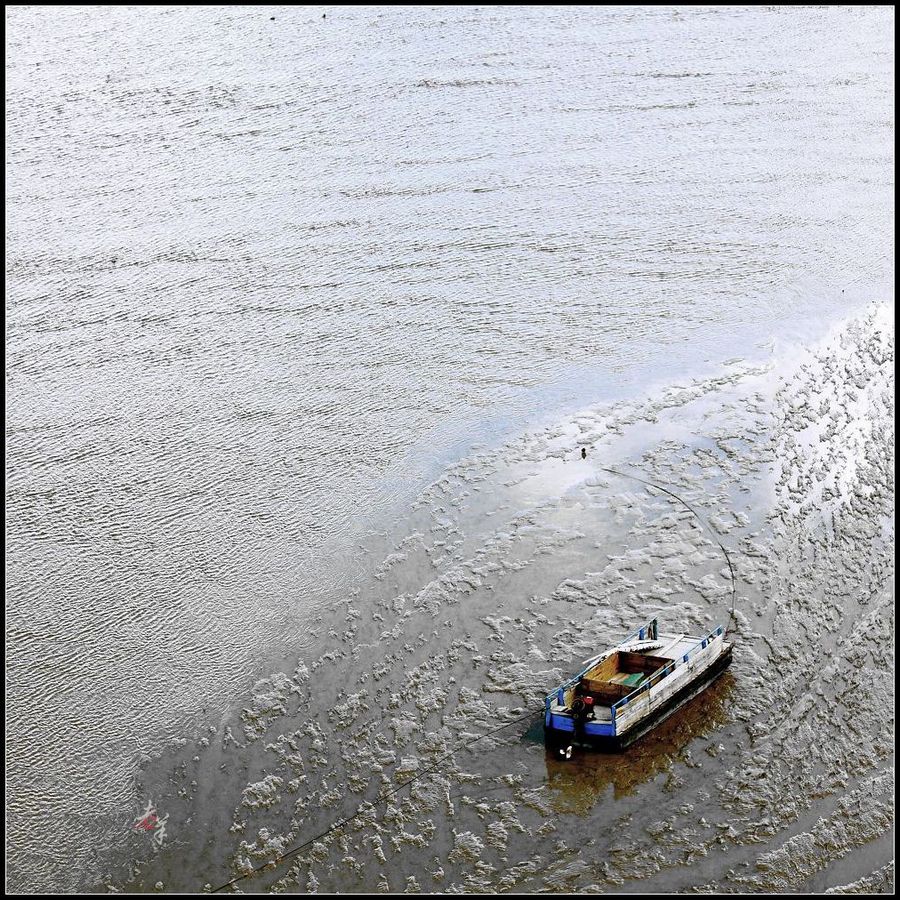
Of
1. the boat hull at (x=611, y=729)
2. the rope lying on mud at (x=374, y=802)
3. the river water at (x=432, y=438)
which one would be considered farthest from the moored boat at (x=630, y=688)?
the rope lying on mud at (x=374, y=802)

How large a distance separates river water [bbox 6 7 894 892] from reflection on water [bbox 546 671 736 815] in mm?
114

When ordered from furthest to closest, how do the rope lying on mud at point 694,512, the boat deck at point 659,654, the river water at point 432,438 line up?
1. the rope lying on mud at point 694,512
2. the boat deck at point 659,654
3. the river water at point 432,438

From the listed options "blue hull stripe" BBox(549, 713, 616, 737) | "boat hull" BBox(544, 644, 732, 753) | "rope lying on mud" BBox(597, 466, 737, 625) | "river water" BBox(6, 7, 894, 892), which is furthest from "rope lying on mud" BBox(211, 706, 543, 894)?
"rope lying on mud" BBox(597, 466, 737, 625)

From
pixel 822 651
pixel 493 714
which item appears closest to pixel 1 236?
pixel 493 714

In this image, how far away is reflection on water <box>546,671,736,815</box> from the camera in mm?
24312

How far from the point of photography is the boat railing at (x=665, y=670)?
25.0 metres

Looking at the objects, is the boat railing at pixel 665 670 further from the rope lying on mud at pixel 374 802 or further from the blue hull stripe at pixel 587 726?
the rope lying on mud at pixel 374 802

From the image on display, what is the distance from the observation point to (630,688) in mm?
25609

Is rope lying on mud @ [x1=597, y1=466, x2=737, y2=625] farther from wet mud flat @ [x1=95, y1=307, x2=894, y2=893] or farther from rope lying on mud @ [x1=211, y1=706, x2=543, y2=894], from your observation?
rope lying on mud @ [x1=211, y1=706, x2=543, y2=894]

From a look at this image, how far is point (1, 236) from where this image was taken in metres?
45.2

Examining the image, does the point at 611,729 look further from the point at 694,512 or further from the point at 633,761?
the point at 694,512

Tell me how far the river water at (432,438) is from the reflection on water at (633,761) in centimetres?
11

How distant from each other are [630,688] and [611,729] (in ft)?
3.93

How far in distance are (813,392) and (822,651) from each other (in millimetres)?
12207
